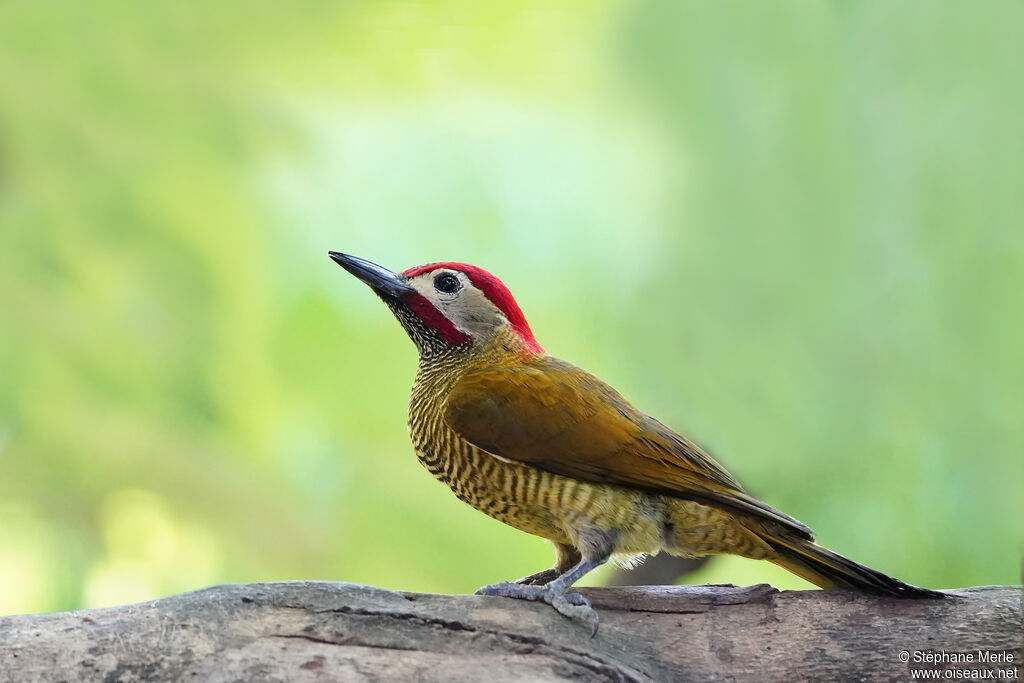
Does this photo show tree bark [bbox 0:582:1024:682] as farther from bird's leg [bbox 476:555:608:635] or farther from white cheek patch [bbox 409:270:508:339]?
white cheek patch [bbox 409:270:508:339]

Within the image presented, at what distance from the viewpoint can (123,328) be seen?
3178mm

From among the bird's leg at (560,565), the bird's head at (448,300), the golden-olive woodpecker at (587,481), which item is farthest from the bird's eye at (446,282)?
the bird's leg at (560,565)

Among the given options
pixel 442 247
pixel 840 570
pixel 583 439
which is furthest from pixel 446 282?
pixel 840 570

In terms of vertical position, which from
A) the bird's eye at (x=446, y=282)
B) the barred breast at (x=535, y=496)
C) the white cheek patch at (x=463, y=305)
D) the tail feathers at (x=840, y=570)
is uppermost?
the bird's eye at (x=446, y=282)

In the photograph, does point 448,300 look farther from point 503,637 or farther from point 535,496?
point 503,637

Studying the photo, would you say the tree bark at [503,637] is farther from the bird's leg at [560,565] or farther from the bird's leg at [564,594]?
the bird's leg at [560,565]

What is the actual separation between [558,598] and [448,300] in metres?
0.75

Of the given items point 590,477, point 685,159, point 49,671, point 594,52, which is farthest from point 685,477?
point 594,52

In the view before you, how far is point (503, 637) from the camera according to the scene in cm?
188

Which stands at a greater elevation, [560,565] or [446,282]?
[446,282]

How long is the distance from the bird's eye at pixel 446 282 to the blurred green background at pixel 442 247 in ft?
3.06

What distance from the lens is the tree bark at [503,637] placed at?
1.77m

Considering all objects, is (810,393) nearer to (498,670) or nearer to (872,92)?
(872,92)

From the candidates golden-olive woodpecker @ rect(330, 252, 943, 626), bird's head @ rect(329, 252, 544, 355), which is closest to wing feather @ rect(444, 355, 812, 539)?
golden-olive woodpecker @ rect(330, 252, 943, 626)
